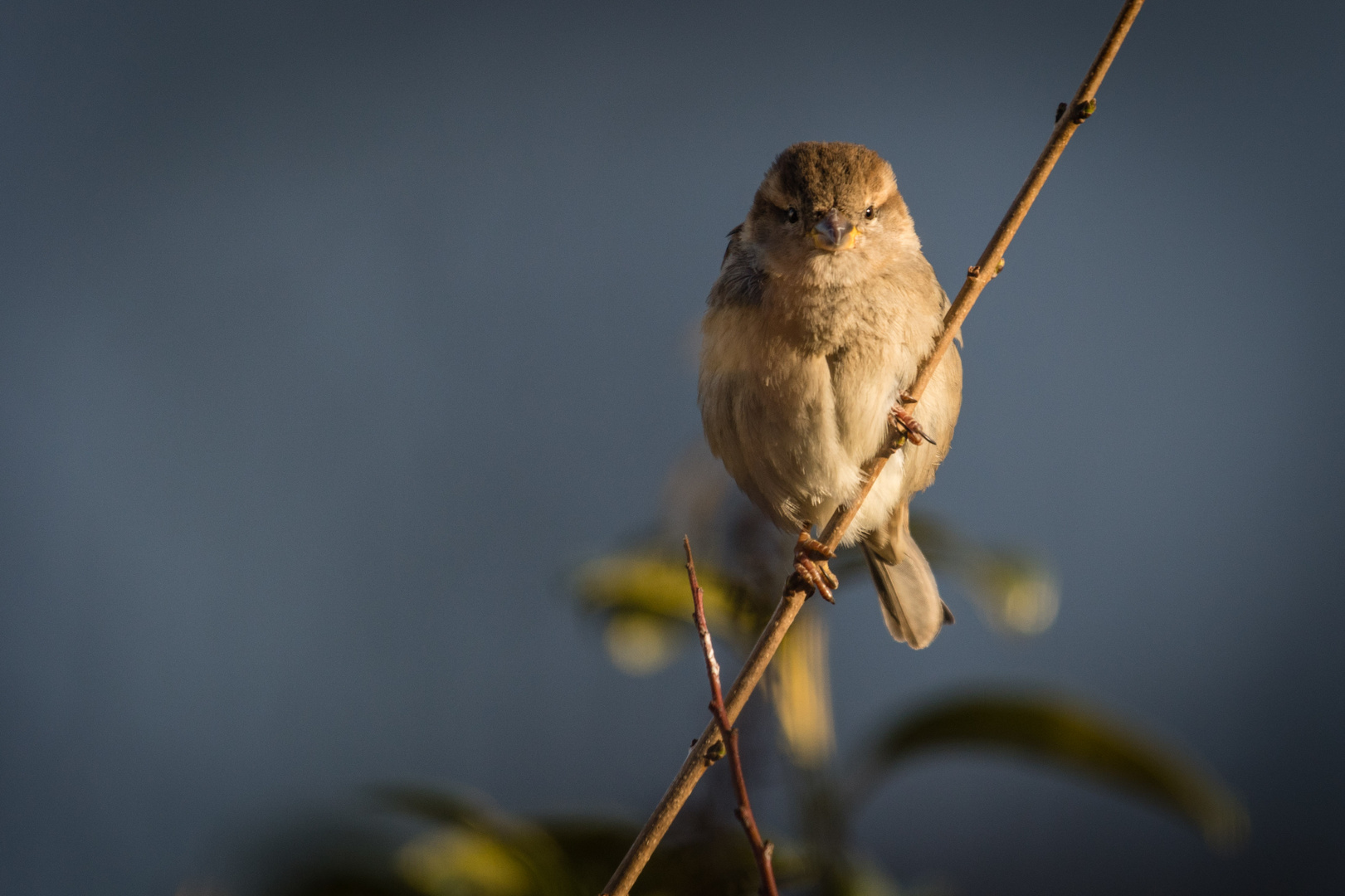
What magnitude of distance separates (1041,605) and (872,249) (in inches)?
21.0

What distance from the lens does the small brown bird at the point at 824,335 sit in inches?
36.5

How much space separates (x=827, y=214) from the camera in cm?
90

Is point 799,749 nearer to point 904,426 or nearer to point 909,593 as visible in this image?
point 909,593

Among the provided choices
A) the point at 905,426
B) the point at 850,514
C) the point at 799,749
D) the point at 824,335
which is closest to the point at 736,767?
the point at 850,514

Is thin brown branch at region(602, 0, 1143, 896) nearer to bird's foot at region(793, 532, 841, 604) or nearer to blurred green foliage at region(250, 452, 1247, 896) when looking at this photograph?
bird's foot at region(793, 532, 841, 604)

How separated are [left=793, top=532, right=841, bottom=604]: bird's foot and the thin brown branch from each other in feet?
0.04

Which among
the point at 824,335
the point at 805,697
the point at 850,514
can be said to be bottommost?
the point at 850,514

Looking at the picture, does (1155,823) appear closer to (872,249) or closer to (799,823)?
(799,823)

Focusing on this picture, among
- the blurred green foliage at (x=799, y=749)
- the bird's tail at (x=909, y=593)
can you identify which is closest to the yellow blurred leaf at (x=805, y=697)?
the blurred green foliage at (x=799, y=749)

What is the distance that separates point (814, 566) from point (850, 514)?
10.3 inches

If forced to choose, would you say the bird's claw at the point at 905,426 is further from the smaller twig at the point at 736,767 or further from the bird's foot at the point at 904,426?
the smaller twig at the point at 736,767

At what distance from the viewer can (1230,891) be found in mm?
2369

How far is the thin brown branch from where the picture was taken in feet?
1.70

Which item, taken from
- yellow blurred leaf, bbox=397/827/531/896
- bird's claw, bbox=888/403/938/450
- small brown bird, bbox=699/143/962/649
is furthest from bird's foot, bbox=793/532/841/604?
yellow blurred leaf, bbox=397/827/531/896
